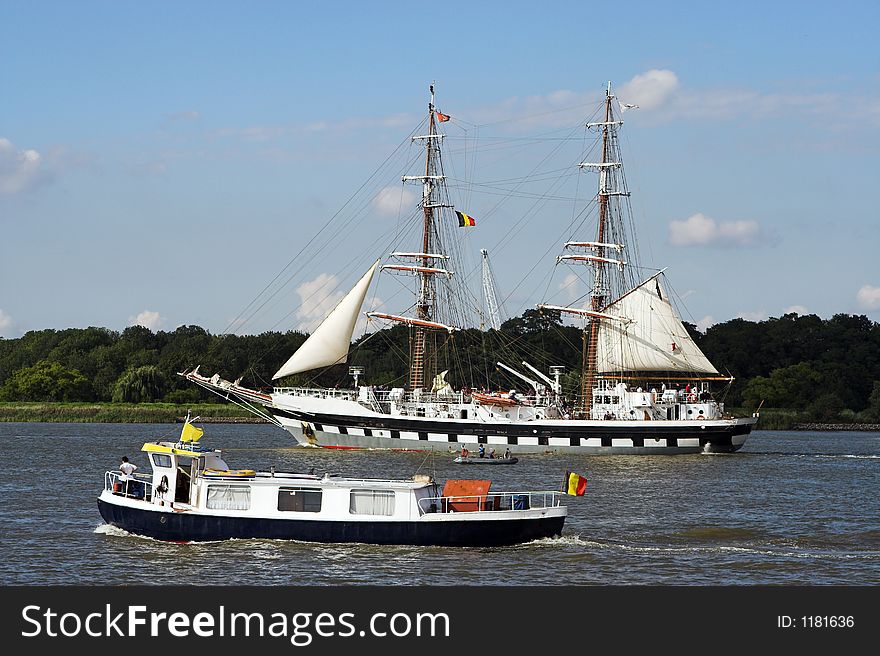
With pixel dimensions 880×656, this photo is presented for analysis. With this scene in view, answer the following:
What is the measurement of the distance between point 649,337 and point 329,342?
1128 inches

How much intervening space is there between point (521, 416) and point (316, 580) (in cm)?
6224

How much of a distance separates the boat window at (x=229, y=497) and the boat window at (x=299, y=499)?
1.17 metres

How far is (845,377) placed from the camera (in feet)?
584

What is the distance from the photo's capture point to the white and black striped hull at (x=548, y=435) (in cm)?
9312

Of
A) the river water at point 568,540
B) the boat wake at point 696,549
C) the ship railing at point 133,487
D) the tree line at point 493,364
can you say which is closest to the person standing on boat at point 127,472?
the ship railing at point 133,487

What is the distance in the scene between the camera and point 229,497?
4034 centimetres

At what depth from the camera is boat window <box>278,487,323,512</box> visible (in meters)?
39.8

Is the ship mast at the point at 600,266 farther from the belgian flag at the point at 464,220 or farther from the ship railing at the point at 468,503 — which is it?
the ship railing at the point at 468,503

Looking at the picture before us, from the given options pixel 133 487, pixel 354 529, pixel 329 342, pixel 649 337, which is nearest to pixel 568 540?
pixel 354 529

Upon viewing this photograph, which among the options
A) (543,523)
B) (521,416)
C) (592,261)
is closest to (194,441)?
(543,523)

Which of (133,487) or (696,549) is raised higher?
(133,487)

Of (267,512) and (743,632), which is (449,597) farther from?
(267,512)

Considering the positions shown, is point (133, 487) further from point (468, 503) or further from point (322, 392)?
point (322, 392)

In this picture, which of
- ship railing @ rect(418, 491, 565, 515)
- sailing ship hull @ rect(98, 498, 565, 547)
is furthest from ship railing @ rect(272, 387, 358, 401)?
ship railing @ rect(418, 491, 565, 515)
